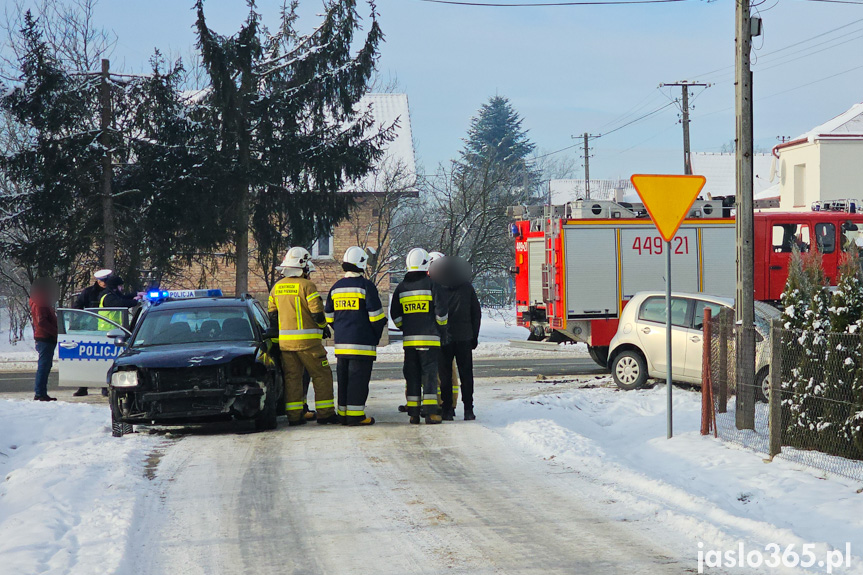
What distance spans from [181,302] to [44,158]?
12.8 metres

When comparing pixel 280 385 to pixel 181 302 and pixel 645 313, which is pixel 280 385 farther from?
pixel 645 313

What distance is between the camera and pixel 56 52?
2264cm

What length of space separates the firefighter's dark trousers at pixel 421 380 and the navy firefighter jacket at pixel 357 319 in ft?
1.51

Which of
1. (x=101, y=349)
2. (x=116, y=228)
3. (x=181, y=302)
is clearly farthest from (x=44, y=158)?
(x=181, y=302)

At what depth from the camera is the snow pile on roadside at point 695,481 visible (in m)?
6.13

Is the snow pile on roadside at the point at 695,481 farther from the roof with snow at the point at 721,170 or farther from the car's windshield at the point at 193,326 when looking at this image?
the roof with snow at the point at 721,170

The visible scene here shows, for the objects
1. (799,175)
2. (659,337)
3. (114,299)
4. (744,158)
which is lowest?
(659,337)

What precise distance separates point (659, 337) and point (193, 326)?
6.95 meters

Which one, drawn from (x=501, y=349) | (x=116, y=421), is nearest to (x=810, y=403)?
(x=116, y=421)

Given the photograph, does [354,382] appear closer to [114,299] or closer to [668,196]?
[668,196]

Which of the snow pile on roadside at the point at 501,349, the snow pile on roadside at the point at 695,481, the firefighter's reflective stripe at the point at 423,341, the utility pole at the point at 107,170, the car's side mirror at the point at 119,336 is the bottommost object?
the snow pile on roadside at the point at 501,349

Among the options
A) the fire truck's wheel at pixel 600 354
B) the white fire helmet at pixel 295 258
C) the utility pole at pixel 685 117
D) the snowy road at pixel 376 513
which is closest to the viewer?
the snowy road at pixel 376 513

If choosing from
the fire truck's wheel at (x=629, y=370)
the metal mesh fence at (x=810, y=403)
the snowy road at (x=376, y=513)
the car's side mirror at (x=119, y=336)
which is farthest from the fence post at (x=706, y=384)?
the car's side mirror at (x=119, y=336)

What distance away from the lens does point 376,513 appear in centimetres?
673
